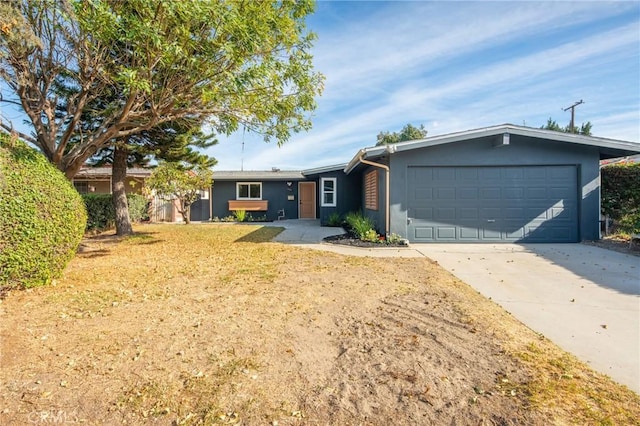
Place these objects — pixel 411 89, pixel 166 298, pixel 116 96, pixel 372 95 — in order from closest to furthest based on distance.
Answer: pixel 166 298 < pixel 116 96 < pixel 411 89 < pixel 372 95

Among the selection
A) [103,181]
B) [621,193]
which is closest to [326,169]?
[621,193]

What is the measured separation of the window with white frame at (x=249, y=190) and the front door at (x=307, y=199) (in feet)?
7.50

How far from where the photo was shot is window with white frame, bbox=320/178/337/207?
14828 millimetres

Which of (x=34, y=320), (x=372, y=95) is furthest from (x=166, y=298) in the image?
(x=372, y=95)

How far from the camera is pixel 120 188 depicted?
1061 cm

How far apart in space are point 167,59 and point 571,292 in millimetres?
7011

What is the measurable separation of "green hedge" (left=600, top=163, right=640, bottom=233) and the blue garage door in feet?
5.35

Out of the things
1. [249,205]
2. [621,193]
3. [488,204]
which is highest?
[621,193]

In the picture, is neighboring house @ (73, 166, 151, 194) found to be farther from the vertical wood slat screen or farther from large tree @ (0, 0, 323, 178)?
the vertical wood slat screen

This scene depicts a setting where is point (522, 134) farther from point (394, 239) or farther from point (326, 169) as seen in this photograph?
point (326, 169)

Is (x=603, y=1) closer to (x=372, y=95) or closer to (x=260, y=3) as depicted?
(x=260, y=3)

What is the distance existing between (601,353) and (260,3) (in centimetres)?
659

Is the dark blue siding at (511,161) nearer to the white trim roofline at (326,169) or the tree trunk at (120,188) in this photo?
the white trim roofline at (326,169)

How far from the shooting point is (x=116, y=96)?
27.6ft
